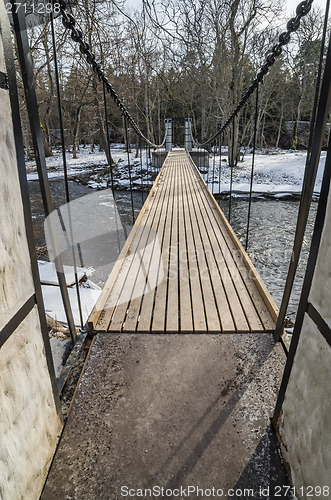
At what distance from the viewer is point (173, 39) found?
1498 mm

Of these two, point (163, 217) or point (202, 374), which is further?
point (163, 217)

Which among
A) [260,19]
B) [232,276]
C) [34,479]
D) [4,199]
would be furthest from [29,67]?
[260,19]

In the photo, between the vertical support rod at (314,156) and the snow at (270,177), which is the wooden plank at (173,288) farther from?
the snow at (270,177)

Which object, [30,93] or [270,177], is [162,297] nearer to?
[30,93]

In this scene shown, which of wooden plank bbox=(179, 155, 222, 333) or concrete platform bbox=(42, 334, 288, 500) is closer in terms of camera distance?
concrete platform bbox=(42, 334, 288, 500)

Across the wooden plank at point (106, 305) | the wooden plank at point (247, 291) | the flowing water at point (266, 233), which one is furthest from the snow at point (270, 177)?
the wooden plank at point (106, 305)

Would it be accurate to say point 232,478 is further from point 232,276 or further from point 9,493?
point 232,276

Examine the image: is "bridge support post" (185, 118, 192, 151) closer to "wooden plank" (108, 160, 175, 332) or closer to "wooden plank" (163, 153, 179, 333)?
"wooden plank" (163, 153, 179, 333)

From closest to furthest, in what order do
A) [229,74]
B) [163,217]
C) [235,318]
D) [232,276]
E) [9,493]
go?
[9,493]
[235,318]
[232,276]
[163,217]
[229,74]

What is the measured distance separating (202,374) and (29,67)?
114cm

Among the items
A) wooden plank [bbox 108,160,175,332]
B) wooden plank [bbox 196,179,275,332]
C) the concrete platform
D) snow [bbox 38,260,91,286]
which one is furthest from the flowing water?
the concrete platform

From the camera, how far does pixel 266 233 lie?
5.21 metres

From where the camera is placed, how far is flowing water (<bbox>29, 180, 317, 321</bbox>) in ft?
12.3

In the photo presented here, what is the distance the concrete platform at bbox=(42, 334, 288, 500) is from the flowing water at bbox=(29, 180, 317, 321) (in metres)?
2.08
